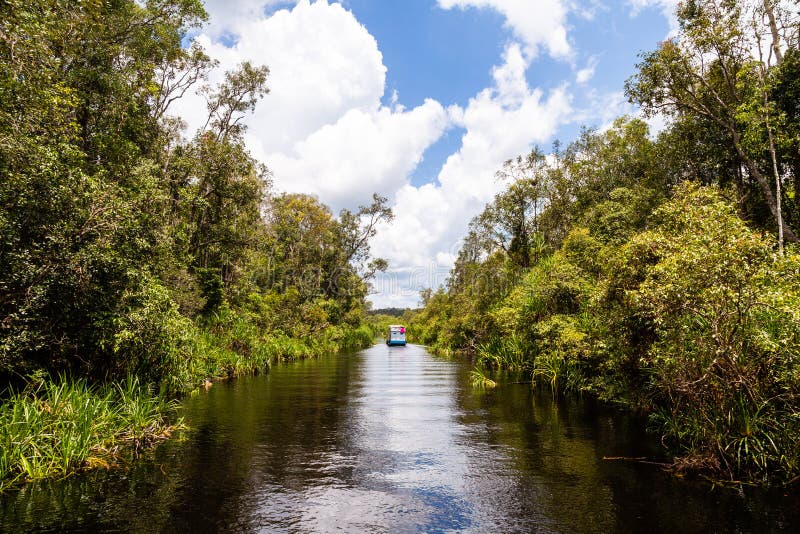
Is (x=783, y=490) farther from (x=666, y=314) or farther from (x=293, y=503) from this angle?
(x=293, y=503)

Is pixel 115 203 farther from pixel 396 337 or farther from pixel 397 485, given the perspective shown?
pixel 396 337

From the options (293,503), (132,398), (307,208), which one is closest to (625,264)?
(293,503)

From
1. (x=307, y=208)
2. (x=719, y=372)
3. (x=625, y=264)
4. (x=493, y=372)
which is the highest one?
(x=307, y=208)

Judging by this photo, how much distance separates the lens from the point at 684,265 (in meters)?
9.07

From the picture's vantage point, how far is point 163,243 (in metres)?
14.5

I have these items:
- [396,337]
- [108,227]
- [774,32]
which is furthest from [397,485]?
[396,337]

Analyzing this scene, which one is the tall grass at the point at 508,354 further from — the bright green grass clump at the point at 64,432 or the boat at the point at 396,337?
the boat at the point at 396,337

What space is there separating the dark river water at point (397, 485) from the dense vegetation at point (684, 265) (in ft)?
4.73

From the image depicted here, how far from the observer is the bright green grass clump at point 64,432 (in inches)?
313

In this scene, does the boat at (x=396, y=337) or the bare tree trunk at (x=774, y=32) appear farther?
the boat at (x=396, y=337)

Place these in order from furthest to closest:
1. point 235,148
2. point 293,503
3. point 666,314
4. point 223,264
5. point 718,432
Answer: point 223,264 < point 235,148 < point 666,314 < point 718,432 < point 293,503

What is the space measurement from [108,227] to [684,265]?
1291 cm

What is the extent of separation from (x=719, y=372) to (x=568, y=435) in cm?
448

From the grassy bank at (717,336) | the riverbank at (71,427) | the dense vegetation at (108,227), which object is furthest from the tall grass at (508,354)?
the riverbank at (71,427)
